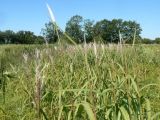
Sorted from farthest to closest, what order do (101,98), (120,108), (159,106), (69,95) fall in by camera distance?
(159,106) → (69,95) → (101,98) → (120,108)

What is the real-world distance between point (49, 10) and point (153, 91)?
389 centimetres

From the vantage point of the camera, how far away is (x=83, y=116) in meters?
2.91

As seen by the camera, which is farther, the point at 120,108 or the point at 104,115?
the point at 104,115

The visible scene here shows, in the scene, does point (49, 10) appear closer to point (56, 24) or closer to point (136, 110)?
point (56, 24)

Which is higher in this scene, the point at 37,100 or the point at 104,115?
the point at 37,100

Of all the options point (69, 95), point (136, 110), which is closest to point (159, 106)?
point (69, 95)

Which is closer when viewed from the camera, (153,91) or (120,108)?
(120,108)

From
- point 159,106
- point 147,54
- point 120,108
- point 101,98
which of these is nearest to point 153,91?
point 159,106

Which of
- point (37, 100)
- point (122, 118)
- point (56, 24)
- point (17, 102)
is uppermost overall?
point (56, 24)

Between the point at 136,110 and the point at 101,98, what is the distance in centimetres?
44

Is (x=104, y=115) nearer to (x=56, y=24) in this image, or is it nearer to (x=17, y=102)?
(x=56, y=24)

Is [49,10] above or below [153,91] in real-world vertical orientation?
above

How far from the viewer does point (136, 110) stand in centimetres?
250

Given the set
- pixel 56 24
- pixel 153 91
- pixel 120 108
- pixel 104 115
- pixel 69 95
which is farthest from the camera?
pixel 153 91
